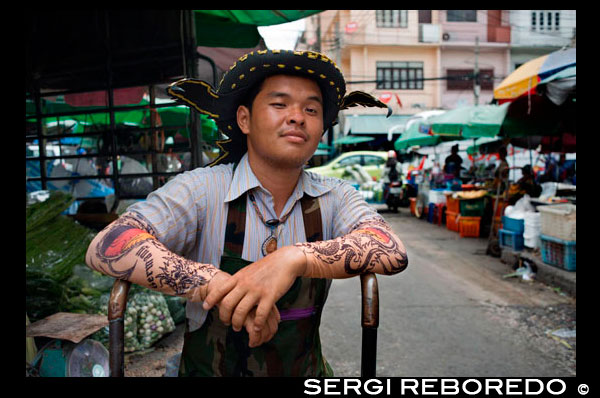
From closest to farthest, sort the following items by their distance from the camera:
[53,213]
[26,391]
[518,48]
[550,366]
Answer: [26,391] → [550,366] → [53,213] → [518,48]

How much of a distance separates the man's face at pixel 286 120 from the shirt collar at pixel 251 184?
3.5 inches

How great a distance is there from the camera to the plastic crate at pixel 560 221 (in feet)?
17.9

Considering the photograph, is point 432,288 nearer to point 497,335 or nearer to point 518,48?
point 497,335

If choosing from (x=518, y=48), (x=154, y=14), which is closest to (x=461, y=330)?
(x=154, y=14)

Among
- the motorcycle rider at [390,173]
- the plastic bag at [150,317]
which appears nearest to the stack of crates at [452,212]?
the motorcycle rider at [390,173]

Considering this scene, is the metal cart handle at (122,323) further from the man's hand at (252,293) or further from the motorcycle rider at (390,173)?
the motorcycle rider at (390,173)

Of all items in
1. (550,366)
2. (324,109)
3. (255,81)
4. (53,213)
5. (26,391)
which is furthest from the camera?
(53,213)

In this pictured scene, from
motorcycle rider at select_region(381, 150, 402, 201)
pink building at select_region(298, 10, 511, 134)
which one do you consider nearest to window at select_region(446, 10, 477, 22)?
pink building at select_region(298, 10, 511, 134)

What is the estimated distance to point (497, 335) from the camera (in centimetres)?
428

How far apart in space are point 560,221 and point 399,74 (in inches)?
848

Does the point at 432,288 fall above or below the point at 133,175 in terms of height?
below

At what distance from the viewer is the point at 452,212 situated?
1046 centimetres

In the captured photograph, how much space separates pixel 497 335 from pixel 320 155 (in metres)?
22.2

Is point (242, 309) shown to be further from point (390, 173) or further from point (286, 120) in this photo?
point (390, 173)
